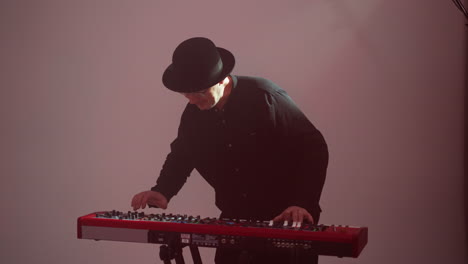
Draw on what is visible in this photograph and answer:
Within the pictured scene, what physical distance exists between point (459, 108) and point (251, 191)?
1.41 meters

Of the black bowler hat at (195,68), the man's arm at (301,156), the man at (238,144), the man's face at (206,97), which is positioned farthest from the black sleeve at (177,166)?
the man's arm at (301,156)

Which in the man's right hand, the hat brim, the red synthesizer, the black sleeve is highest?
the hat brim

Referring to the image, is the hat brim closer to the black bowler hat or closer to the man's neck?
the black bowler hat

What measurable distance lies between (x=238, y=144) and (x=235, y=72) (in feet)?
3.24

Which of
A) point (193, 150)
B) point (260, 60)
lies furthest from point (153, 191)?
point (260, 60)

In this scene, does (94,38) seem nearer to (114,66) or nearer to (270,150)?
(114,66)

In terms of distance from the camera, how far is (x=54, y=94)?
3.85 m

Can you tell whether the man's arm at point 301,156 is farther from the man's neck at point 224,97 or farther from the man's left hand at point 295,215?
the man's neck at point 224,97

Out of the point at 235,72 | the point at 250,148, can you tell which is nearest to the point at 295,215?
the point at 250,148

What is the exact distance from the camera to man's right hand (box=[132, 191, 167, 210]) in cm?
245

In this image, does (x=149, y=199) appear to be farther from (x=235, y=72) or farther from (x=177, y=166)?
(x=235, y=72)

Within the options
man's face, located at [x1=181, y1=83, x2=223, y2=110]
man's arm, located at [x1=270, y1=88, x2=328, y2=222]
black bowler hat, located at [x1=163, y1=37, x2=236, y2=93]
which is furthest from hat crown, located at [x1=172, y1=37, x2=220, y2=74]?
man's arm, located at [x1=270, y1=88, x2=328, y2=222]

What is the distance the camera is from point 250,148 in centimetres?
263

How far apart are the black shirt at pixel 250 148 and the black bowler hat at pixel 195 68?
22 centimetres
